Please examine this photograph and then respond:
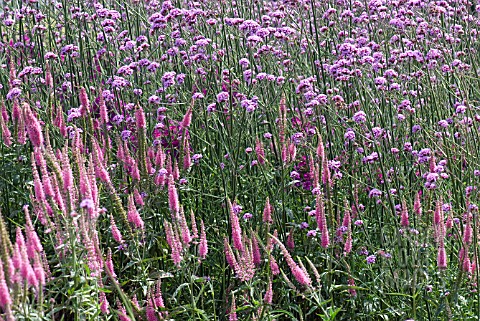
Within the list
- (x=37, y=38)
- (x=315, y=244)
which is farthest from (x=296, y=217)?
(x=37, y=38)

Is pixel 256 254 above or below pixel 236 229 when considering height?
below

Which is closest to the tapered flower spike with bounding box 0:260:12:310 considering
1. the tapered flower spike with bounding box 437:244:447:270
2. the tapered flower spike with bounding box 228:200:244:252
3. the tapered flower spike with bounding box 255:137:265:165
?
the tapered flower spike with bounding box 228:200:244:252

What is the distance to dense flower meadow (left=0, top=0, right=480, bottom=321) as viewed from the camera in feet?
10.6

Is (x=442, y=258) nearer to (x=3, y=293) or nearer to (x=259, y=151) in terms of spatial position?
(x=259, y=151)

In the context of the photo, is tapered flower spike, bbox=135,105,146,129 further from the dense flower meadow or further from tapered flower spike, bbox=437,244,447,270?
tapered flower spike, bbox=437,244,447,270

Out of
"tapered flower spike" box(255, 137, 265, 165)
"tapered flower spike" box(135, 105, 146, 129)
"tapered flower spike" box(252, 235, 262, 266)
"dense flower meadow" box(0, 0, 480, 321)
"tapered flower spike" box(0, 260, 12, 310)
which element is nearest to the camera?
"tapered flower spike" box(0, 260, 12, 310)

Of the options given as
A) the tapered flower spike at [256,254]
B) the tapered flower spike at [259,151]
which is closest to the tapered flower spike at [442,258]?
the tapered flower spike at [256,254]

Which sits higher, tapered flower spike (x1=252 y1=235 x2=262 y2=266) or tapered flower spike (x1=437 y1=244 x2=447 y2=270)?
tapered flower spike (x1=437 y1=244 x2=447 y2=270)

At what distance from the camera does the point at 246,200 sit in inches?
196

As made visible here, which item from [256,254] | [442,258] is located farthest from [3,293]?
[442,258]

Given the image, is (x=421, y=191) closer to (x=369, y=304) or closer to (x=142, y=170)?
(x=369, y=304)

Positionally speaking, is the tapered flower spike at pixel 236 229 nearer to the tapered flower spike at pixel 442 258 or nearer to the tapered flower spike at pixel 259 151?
the tapered flower spike at pixel 442 258

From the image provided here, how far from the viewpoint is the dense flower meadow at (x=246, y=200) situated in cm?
324

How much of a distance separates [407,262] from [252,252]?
84 centimetres
